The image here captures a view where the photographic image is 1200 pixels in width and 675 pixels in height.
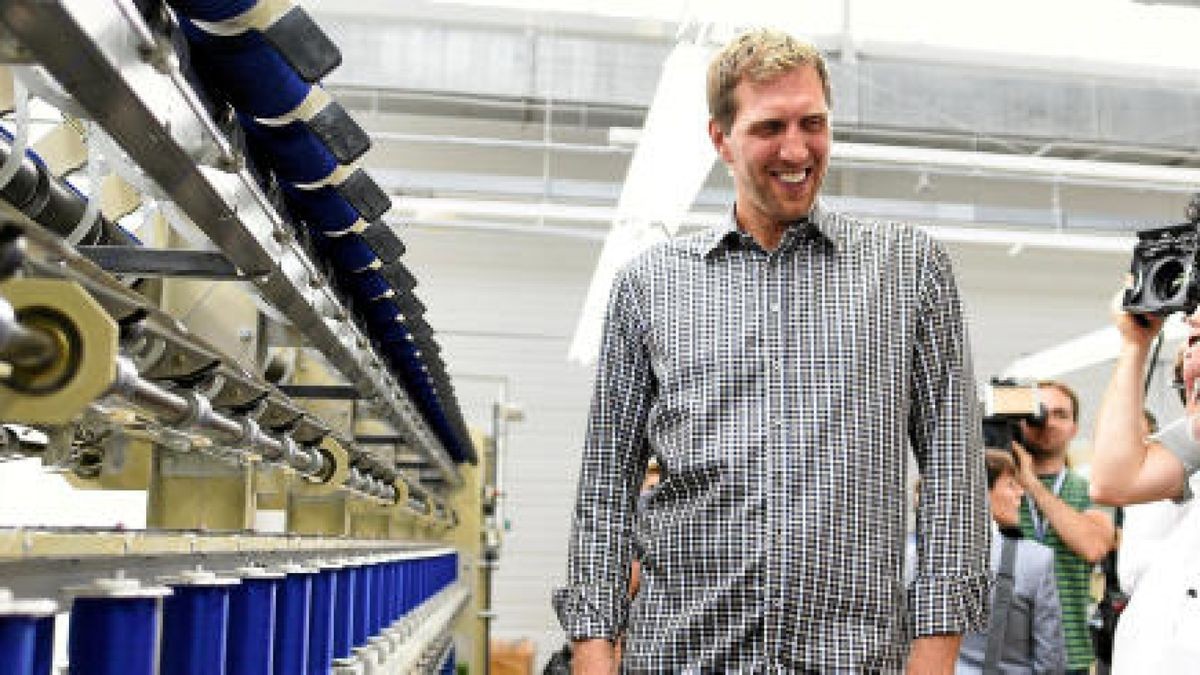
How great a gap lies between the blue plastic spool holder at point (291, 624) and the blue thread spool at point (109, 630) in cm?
57

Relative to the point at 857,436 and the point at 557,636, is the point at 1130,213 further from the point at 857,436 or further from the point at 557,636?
the point at 857,436

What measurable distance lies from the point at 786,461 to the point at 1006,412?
6.64 feet

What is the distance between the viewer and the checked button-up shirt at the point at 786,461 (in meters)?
1.69

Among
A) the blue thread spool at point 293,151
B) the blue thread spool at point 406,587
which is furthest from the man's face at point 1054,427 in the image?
the blue thread spool at point 293,151

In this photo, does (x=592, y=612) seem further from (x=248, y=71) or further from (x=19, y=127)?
(x=19, y=127)

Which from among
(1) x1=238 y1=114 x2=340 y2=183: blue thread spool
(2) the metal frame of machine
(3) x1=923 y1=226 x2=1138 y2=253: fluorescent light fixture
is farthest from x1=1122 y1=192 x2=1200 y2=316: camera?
(3) x1=923 y1=226 x2=1138 y2=253: fluorescent light fixture

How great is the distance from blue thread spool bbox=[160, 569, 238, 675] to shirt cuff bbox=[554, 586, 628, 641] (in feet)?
1.63

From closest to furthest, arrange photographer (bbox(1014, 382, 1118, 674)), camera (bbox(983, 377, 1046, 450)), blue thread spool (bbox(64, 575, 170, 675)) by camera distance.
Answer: blue thread spool (bbox(64, 575, 170, 675)) → camera (bbox(983, 377, 1046, 450)) → photographer (bbox(1014, 382, 1118, 674))

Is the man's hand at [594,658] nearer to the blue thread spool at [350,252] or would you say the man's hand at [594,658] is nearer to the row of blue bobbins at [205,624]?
the row of blue bobbins at [205,624]

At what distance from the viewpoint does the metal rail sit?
92 centimetres

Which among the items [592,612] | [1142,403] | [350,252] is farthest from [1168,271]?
[350,252]

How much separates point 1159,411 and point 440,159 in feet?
18.9

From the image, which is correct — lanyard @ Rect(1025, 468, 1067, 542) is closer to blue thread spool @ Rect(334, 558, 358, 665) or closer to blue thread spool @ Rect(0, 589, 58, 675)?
blue thread spool @ Rect(334, 558, 358, 665)

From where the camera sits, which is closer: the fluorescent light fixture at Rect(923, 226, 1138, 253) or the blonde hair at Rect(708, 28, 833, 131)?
the blonde hair at Rect(708, 28, 833, 131)
